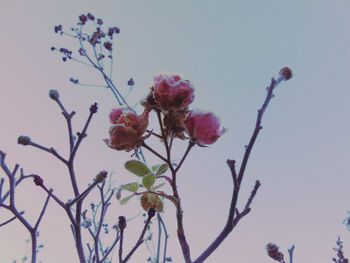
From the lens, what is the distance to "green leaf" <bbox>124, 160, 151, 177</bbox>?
114 centimetres

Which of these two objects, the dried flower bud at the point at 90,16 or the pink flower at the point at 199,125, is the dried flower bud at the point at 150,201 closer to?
the pink flower at the point at 199,125

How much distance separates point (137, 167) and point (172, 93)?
0.84 feet

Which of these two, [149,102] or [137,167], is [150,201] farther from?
[149,102]

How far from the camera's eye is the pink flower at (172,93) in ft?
3.59

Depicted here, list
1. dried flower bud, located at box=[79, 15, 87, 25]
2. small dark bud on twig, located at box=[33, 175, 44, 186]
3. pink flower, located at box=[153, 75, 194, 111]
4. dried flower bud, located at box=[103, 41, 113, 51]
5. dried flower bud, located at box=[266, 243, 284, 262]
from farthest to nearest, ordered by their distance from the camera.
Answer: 1. dried flower bud, located at box=[79, 15, 87, 25]
2. dried flower bud, located at box=[103, 41, 113, 51]
3. dried flower bud, located at box=[266, 243, 284, 262]
4. small dark bud on twig, located at box=[33, 175, 44, 186]
5. pink flower, located at box=[153, 75, 194, 111]

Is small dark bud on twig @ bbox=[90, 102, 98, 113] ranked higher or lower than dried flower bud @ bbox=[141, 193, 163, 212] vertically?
higher

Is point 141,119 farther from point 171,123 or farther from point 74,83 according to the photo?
point 74,83

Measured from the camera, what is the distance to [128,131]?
44.2 inches

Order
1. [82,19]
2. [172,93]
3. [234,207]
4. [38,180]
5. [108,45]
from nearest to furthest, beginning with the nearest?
[234,207] → [172,93] → [38,180] → [108,45] → [82,19]

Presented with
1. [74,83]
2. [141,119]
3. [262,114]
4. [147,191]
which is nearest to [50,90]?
[141,119]

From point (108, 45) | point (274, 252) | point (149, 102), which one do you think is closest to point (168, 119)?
point (149, 102)

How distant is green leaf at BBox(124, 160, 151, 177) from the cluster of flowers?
0.05 m

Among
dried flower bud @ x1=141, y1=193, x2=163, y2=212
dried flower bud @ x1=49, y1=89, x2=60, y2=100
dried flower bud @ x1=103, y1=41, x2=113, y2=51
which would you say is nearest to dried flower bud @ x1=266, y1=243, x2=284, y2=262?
dried flower bud @ x1=141, y1=193, x2=163, y2=212

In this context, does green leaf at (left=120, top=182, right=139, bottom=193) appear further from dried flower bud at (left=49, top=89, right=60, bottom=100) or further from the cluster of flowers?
dried flower bud at (left=49, top=89, right=60, bottom=100)
